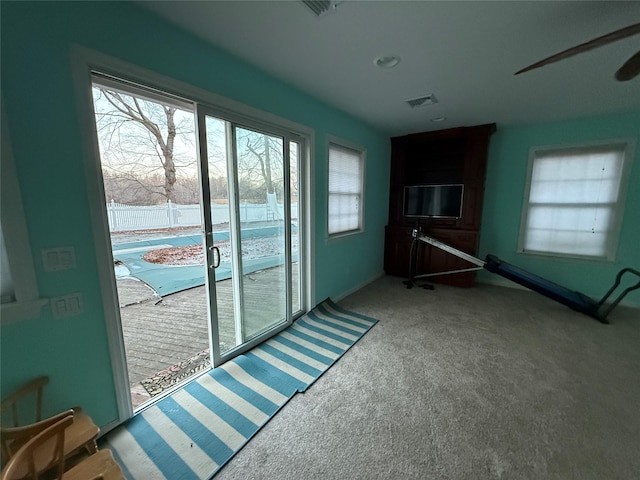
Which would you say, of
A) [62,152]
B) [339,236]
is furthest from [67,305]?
[339,236]

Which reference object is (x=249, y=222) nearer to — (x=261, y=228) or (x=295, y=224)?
(x=261, y=228)

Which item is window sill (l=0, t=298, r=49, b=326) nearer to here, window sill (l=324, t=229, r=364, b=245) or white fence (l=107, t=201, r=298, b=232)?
window sill (l=324, t=229, r=364, b=245)

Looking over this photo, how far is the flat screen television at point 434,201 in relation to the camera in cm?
391

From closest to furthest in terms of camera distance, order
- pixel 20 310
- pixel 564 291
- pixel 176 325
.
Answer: pixel 20 310, pixel 176 325, pixel 564 291

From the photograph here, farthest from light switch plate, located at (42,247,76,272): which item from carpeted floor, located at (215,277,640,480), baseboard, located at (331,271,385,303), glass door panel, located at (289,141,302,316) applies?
baseboard, located at (331,271,385,303)

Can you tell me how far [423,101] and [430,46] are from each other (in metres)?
1.07

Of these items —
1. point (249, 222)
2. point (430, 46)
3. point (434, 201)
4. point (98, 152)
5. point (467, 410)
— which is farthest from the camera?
point (434, 201)

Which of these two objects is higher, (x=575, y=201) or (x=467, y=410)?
(x=575, y=201)

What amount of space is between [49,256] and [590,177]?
5.54 metres

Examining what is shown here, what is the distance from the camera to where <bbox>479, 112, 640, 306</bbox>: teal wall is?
3.19 meters

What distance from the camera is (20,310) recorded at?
3.80ft

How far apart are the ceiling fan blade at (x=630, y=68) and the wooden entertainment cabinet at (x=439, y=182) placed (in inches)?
94.3

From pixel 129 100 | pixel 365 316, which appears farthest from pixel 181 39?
pixel 129 100

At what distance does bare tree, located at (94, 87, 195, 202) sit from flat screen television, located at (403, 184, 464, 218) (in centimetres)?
386
